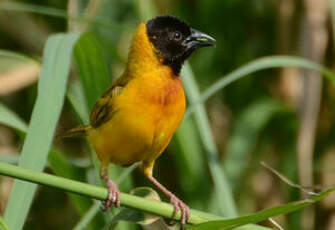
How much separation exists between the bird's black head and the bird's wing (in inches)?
10.2

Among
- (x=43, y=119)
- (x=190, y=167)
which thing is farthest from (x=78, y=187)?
(x=190, y=167)

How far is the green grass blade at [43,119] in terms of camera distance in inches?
71.9

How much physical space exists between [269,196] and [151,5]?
1488 millimetres

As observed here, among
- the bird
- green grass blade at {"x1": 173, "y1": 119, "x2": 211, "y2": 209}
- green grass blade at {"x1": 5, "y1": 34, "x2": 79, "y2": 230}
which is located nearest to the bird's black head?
the bird

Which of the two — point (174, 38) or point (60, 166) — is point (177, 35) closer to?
point (174, 38)

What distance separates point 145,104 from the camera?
7.79 ft

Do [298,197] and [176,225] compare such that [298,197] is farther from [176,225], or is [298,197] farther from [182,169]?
[176,225]

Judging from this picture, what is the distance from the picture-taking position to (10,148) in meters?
3.95

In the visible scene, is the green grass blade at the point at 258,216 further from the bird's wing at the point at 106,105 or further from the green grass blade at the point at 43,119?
the bird's wing at the point at 106,105

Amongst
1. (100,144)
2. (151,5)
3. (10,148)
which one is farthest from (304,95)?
(10,148)

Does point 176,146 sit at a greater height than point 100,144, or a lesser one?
greater

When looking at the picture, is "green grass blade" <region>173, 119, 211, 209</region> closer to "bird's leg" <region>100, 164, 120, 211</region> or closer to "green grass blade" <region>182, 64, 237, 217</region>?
"green grass blade" <region>182, 64, 237, 217</region>

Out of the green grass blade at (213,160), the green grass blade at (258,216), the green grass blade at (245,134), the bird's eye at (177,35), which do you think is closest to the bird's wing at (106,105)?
the bird's eye at (177,35)

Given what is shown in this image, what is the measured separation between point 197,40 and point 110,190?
889 mm
